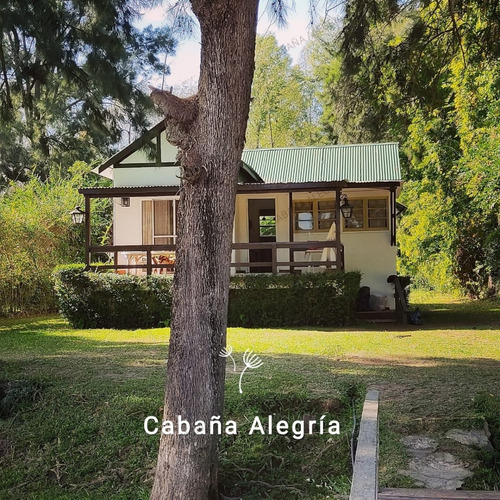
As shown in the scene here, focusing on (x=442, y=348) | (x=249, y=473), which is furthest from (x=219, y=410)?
(x=442, y=348)

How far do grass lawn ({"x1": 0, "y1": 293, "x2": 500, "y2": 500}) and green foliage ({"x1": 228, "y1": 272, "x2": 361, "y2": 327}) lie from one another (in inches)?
146

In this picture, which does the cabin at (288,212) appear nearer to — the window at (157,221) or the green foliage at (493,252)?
the window at (157,221)

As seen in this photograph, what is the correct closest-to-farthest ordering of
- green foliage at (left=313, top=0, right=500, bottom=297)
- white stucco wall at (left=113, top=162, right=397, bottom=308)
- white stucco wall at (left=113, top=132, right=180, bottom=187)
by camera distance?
1. green foliage at (left=313, top=0, right=500, bottom=297)
2. white stucco wall at (left=113, top=162, right=397, bottom=308)
3. white stucco wall at (left=113, top=132, right=180, bottom=187)

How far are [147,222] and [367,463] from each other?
622 inches

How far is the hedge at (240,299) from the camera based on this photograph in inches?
559

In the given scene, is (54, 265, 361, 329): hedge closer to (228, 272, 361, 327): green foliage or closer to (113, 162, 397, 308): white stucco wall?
(228, 272, 361, 327): green foliage

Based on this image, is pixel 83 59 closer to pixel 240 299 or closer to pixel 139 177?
pixel 240 299

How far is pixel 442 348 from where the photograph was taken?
34.0ft

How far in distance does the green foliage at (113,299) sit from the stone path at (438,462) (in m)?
9.58

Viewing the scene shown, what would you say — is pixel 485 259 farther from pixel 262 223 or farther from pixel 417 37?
pixel 417 37

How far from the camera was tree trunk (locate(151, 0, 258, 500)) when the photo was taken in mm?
4496

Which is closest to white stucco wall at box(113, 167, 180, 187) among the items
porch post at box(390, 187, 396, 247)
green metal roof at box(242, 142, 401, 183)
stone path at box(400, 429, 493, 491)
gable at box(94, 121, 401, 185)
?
gable at box(94, 121, 401, 185)

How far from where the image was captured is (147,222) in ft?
60.9

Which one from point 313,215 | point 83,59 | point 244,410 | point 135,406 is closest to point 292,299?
point 313,215
